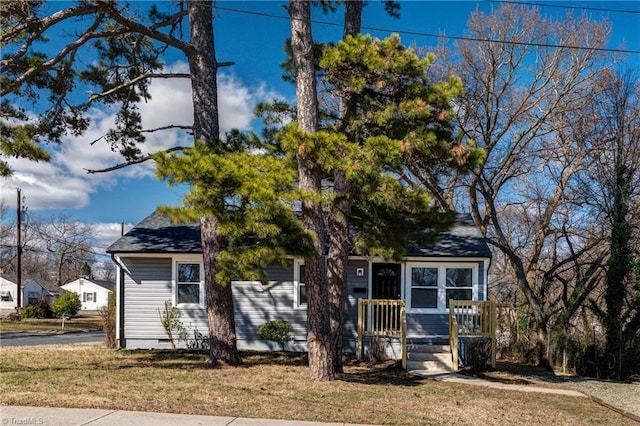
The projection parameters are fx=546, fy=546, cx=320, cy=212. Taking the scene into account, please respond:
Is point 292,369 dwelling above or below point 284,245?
below

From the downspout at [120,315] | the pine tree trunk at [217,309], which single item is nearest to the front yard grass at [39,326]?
the downspout at [120,315]

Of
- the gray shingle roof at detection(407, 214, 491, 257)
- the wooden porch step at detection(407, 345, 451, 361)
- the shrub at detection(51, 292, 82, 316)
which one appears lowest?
the shrub at detection(51, 292, 82, 316)

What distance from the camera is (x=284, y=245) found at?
25.7 ft

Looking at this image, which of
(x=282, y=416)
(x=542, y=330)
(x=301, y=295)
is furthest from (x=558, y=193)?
(x=282, y=416)

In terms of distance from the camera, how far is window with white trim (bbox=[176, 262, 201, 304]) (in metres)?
13.5

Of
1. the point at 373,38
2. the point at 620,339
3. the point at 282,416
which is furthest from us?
the point at 620,339

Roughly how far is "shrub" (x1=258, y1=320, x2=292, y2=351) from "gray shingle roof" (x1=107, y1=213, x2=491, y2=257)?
8.01ft

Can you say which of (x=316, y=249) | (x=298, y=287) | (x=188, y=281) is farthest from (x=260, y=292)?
(x=316, y=249)

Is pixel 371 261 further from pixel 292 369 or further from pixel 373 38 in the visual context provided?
pixel 373 38

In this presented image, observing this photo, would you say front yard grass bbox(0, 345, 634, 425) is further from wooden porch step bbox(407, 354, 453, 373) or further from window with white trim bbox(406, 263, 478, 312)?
window with white trim bbox(406, 263, 478, 312)

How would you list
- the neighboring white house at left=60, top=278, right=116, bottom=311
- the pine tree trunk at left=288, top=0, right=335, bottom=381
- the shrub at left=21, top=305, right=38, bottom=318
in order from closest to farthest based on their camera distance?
→ 1. the pine tree trunk at left=288, top=0, right=335, bottom=381
2. the shrub at left=21, top=305, right=38, bottom=318
3. the neighboring white house at left=60, top=278, right=116, bottom=311

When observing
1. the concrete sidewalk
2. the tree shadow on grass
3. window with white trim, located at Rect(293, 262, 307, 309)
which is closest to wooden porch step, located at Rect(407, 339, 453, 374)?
the tree shadow on grass

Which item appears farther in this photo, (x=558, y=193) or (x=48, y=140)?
(x=558, y=193)

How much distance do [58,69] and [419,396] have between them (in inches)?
343
